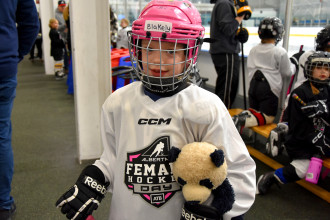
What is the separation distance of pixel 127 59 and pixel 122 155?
222 centimetres

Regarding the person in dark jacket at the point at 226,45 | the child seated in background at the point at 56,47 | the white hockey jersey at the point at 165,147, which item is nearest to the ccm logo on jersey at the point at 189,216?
the white hockey jersey at the point at 165,147

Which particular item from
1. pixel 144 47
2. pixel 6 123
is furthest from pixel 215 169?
pixel 6 123

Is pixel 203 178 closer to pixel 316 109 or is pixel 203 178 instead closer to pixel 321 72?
pixel 316 109

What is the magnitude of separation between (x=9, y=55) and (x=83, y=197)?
1.08 m

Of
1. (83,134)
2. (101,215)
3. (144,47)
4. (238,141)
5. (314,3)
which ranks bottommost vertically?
(101,215)

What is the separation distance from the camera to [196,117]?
3.37 feet

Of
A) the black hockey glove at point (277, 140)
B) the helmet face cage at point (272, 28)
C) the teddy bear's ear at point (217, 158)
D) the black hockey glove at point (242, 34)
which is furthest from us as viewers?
the black hockey glove at point (242, 34)

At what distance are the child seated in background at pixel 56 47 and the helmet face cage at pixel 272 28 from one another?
4.92 m

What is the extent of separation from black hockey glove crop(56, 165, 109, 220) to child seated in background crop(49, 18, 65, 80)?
6.36 metres

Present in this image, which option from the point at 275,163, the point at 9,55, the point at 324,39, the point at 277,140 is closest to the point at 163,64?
the point at 9,55

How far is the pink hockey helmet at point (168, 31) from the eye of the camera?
0.97 m

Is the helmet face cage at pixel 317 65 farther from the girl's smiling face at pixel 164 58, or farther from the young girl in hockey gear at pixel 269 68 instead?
the girl's smiling face at pixel 164 58

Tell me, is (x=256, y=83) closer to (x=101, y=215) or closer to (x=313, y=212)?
(x=313, y=212)

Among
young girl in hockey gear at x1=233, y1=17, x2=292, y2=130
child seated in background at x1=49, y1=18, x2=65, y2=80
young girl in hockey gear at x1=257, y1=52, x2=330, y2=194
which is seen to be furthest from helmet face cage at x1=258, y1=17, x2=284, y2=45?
child seated in background at x1=49, y1=18, x2=65, y2=80
